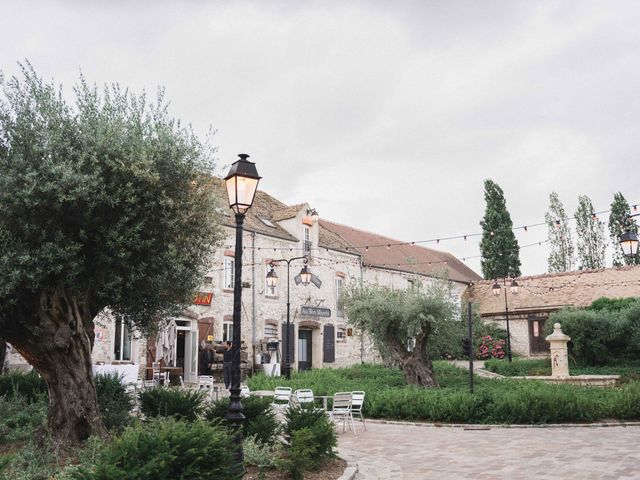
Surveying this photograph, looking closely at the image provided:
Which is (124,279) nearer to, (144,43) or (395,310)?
(144,43)

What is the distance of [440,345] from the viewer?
18.9 metres

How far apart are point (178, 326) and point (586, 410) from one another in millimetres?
14160

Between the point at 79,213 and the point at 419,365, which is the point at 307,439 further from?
the point at 419,365

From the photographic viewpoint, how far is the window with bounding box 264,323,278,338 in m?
24.2

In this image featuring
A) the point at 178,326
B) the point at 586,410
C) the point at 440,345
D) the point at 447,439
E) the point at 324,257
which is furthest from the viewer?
the point at 324,257

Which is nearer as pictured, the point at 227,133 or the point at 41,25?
the point at 41,25

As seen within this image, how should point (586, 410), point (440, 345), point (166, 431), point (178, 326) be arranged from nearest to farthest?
point (166, 431) → point (586, 410) → point (440, 345) → point (178, 326)

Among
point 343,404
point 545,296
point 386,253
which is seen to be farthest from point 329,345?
point 343,404

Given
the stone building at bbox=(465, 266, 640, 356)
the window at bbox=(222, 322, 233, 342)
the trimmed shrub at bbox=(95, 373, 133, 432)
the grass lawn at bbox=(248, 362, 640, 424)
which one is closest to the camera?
the trimmed shrub at bbox=(95, 373, 133, 432)

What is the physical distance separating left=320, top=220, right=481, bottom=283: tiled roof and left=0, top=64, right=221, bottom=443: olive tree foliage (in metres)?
19.7

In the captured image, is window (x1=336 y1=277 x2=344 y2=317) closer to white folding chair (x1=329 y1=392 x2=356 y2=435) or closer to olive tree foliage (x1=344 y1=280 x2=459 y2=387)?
olive tree foliage (x1=344 y1=280 x2=459 y2=387)

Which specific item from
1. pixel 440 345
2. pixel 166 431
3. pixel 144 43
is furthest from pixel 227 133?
pixel 440 345

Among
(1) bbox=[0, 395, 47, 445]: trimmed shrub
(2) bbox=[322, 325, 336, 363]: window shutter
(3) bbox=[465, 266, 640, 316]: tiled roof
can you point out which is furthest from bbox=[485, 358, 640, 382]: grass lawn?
(1) bbox=[0, 395, 47, 445]: trimmed shrub

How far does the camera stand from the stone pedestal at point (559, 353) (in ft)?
68.1
